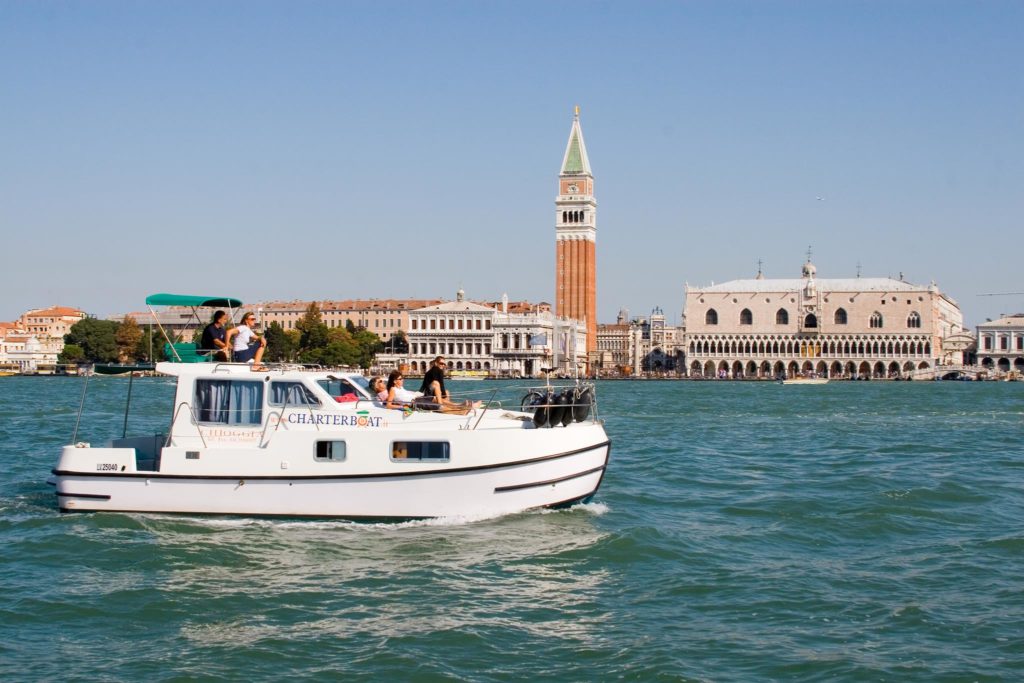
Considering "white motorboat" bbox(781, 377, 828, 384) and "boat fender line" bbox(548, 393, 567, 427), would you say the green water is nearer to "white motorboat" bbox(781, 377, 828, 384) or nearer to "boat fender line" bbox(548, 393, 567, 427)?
"boat fender line" bbox(548, 393, 567, 427)

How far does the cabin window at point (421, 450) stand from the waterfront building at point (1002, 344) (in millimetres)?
119231

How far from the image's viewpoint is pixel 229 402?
14.6m

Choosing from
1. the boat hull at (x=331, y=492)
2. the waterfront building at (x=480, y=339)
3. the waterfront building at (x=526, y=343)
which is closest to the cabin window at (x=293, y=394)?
the boat hull at (x=331, y=492)

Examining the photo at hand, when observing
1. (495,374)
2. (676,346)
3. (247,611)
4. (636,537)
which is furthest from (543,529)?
(676,346)

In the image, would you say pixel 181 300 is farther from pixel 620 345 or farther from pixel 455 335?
pixel 620 345

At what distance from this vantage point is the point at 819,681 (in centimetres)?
902

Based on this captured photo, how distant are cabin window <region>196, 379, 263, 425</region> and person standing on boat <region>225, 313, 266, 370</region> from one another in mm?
649

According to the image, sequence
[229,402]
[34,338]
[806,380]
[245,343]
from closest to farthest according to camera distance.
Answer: [229,402] → [245,343] → [806,380] → [34,338]

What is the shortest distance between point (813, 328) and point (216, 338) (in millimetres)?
110007

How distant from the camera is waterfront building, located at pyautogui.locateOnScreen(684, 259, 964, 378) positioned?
11806 cm

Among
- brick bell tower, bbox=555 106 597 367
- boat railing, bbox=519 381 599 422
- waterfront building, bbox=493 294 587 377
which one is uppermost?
brick bell tower, bbox=555 106 597 367

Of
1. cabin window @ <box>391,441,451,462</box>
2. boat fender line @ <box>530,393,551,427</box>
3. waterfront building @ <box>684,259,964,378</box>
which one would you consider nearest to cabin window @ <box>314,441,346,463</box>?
cabin window @ <box>391,441,451,462</box>

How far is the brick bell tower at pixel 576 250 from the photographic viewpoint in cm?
12550

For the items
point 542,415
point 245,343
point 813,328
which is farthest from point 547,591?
point 813,328
